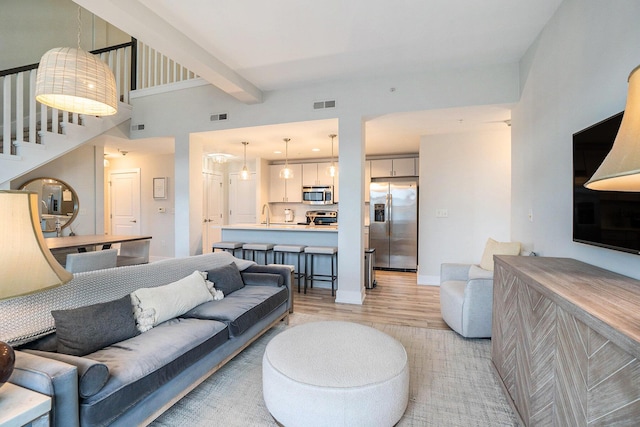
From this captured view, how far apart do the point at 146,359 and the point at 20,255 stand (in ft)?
3.02

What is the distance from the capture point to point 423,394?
1.99 m

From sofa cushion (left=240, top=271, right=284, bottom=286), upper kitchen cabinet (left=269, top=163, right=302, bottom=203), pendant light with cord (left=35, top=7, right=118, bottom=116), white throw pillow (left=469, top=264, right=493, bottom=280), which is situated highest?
pendant light with cord (left=35, top=7, right=118, bottom=116)

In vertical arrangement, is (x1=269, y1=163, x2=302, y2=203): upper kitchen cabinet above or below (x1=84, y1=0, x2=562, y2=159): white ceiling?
below

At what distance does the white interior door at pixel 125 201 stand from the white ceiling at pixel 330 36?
4.64m

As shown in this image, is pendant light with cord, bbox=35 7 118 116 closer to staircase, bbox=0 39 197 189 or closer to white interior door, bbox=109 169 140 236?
staircase, bbox=0 39 197 189

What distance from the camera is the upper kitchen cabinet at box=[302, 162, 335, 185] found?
23.4 ft

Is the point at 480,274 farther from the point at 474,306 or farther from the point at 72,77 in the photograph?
the point at 72,77

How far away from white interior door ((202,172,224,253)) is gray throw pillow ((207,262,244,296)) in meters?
4.29

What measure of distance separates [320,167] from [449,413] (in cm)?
591

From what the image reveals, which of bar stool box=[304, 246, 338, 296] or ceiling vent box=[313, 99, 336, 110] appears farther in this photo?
bar stool box=[304, 246, 338, 296]

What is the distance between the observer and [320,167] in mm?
7180

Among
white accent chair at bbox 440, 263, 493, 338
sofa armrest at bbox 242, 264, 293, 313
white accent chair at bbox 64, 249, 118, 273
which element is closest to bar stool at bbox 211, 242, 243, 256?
sofa armrest at bbox 242, 264, 293, 313

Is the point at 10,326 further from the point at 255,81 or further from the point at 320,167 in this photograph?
the point at 320,167

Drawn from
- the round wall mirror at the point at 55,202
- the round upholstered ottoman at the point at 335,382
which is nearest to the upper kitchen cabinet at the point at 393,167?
the round upholstered ottoman at the point at 335,382
